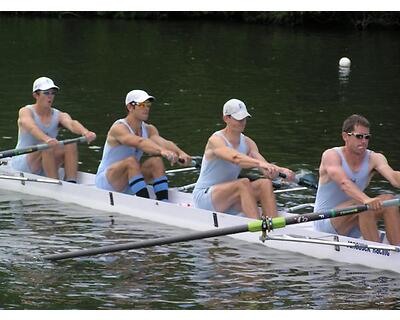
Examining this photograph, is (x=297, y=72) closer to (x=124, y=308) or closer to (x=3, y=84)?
(x=3, y=84)

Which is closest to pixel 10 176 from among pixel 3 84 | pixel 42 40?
pixel 3 84

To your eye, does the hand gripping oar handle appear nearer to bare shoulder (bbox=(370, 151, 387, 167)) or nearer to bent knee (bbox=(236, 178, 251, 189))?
bent knee (bbox=(236, 178, 251, 189))

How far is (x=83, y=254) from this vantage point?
1191 centimetres

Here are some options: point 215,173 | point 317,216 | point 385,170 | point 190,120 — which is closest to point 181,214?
point 215,173

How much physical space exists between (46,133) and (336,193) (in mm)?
5527

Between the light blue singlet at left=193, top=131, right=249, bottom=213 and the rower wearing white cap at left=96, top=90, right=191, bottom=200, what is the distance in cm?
80

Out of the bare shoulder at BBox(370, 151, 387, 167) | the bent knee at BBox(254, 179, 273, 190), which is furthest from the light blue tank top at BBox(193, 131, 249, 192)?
the bare shoulder at BBox(370, 151, 387, 167)

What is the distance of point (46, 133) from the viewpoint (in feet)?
52.5

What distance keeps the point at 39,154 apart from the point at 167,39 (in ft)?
85.4

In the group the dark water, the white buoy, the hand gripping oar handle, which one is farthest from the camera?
the white buoy

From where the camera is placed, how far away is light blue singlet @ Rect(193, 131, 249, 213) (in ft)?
43.7

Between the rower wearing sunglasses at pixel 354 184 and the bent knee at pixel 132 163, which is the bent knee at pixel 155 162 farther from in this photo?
the rower wearing sunglasses at pixel 354 184

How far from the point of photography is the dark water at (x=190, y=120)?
11.2m

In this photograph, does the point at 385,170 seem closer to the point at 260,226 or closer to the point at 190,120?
the point at 260,226
